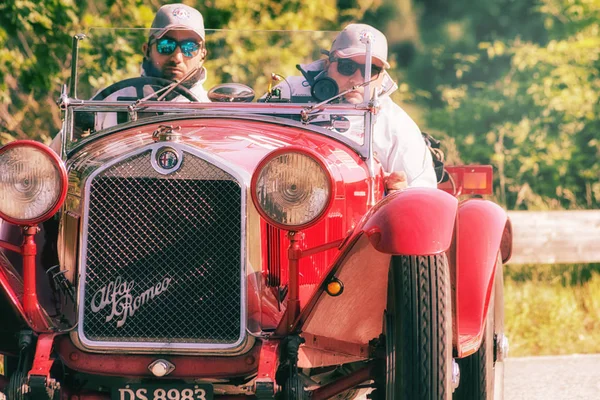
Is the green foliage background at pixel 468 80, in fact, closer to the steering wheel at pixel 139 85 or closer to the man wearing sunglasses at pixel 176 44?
the man wearing sunglasses at pixel 176 44

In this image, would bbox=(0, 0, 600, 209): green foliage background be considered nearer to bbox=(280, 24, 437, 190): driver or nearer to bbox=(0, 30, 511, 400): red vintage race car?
bbox=(280, 24, 437, 190): driver

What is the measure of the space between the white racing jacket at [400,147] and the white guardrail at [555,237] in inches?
94.2

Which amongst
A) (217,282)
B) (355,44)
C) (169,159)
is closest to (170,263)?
(217,282)

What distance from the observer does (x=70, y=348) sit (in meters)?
3.93

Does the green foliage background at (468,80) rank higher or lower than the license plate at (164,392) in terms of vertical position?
higher

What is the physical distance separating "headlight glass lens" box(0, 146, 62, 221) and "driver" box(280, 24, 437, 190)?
5.41 feet

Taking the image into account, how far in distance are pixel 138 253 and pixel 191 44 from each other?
1995mm

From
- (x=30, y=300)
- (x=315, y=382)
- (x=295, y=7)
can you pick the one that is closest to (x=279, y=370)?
(x=315, y=382)

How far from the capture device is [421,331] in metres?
3.68

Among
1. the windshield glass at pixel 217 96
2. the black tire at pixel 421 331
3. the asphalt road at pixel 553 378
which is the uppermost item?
the windshield glass at pixel 217 96

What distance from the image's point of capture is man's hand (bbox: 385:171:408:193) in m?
4.86

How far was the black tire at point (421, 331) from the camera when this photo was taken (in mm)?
3672

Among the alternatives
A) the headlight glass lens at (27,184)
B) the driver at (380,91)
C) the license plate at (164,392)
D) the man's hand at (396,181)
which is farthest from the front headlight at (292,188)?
the driver at (380,91)

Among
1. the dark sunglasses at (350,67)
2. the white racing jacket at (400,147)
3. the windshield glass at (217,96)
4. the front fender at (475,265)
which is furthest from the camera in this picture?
the white racing jacket at (400,147)
